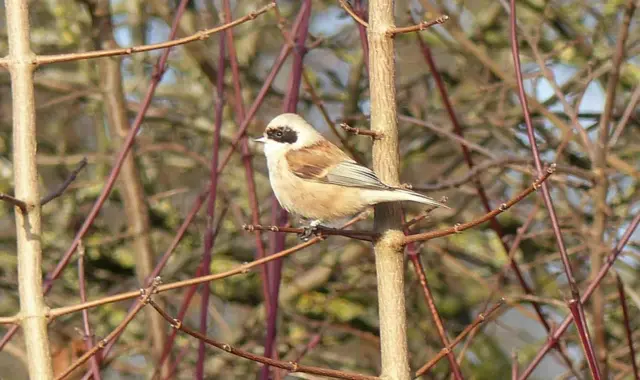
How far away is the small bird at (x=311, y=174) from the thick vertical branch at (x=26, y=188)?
1.02 m

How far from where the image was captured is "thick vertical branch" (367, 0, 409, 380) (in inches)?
76.4

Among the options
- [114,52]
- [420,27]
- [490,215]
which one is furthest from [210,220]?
[490,215]

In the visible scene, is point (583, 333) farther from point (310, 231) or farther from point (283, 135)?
point (283, 135)

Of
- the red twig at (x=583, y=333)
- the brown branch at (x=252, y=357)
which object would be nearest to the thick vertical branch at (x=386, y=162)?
the brown branch at (x=252, y=357)

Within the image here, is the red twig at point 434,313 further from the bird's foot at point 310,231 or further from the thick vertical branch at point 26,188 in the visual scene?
the thick vertical branch at point 26,188

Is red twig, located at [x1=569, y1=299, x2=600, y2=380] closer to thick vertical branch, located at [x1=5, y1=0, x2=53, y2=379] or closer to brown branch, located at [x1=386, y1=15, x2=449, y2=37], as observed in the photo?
brown branch, located at [x1=386, y1=15, x2=449, y2=37]

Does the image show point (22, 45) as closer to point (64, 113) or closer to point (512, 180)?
point (512, 180)

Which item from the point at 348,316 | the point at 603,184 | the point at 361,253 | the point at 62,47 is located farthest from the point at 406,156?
the point at 62,47

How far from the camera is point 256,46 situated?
6.26 m

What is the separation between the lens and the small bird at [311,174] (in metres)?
2.95

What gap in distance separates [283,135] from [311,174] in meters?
0.26

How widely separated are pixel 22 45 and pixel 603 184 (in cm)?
264

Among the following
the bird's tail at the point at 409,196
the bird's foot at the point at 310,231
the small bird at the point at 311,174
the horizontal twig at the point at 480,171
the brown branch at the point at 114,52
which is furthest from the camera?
the horizontal twig at the point at 480,171

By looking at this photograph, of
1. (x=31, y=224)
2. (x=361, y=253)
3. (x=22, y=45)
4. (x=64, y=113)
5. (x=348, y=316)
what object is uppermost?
(x=64, y=113)
